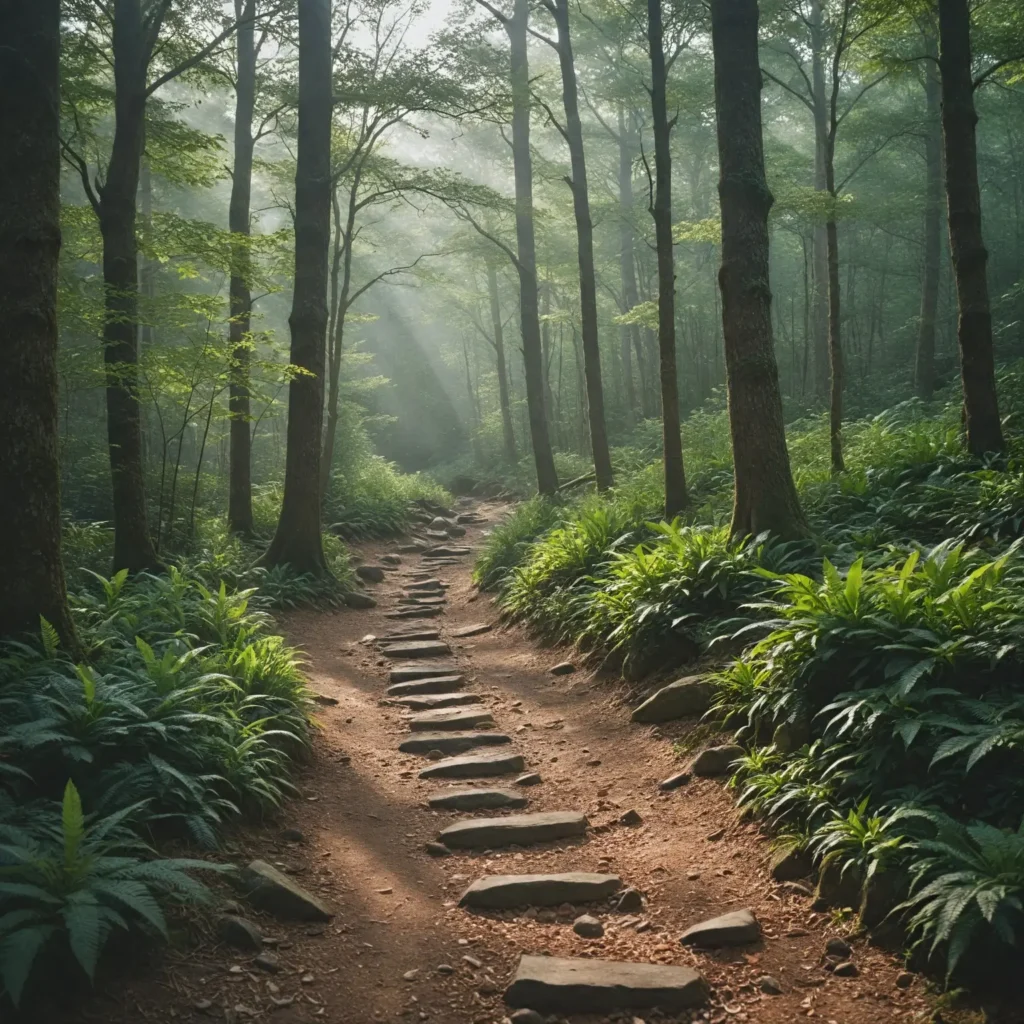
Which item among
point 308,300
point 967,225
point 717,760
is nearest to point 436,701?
point 717,760

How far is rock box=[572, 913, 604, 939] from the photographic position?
379 cm

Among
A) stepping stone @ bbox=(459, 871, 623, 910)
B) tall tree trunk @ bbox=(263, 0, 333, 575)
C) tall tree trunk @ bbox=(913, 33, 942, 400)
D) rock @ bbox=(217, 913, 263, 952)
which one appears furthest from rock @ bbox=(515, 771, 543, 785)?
tall tree trunk @ bbox=(913, 33, 942, 400)

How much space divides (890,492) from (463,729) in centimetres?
491

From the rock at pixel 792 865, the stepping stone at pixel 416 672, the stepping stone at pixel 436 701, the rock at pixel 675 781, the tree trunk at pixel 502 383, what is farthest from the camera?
the tree trunk at pixel 502 383

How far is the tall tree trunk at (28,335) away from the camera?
503cm

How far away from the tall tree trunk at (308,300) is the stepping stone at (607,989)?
29.3 ft

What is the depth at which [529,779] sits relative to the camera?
18.7 feet

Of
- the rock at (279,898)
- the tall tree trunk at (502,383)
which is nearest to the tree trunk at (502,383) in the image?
the tall tree trunk at (502,383)

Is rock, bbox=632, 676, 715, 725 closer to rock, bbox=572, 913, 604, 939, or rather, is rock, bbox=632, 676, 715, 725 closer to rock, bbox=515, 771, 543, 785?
rock, bbox=515, 771, 543, 785

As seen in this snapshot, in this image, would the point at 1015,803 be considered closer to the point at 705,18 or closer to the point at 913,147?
the point at 705,18

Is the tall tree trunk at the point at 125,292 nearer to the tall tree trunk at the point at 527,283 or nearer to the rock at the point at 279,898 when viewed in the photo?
the rock at the point at 279,898

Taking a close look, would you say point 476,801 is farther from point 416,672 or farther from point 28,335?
A: point 28,335

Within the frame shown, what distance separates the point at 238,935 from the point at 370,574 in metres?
10.3

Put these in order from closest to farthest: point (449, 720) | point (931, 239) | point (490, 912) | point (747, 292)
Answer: point (490, 912)
point (449, 720)
point (747, 292)
point (931, 239)
